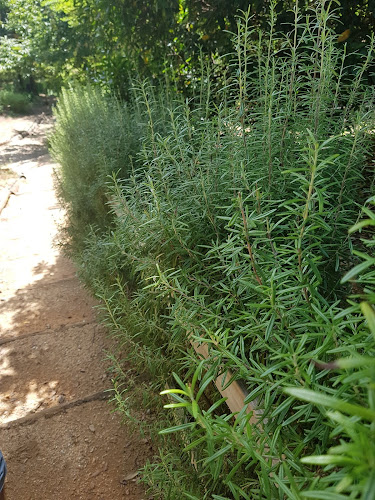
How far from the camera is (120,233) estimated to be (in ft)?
6.82

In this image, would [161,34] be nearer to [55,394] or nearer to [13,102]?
[55,394]

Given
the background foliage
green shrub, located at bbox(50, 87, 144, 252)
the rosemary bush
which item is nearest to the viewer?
the rosemary bush

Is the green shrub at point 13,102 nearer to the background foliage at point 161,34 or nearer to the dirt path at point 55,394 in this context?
the background foliage at point 161,34

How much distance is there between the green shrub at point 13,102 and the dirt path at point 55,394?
1441 cm

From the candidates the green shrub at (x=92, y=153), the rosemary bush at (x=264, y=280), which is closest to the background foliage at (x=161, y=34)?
the green shrub at (x=92, y=153)

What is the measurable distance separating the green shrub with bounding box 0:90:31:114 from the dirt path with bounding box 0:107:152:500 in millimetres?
14410

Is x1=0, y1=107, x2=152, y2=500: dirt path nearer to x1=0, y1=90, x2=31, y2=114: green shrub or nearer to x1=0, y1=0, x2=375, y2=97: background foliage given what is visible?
x1=0, y1=0, x2=375, y2=97: background foliage

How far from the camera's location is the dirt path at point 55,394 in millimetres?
2289

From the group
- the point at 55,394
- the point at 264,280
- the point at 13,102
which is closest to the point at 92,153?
the point at 55,394

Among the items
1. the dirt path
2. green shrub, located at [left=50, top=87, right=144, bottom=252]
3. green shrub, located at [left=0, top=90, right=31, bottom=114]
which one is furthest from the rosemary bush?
green shrub, located at [left=0, top=90, right=31, bottom=114]

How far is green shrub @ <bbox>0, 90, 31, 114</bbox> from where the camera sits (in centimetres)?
1761

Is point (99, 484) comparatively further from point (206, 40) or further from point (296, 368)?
point (206, 40)

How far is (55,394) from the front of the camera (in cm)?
295

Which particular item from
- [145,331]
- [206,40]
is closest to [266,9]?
[206,40]
